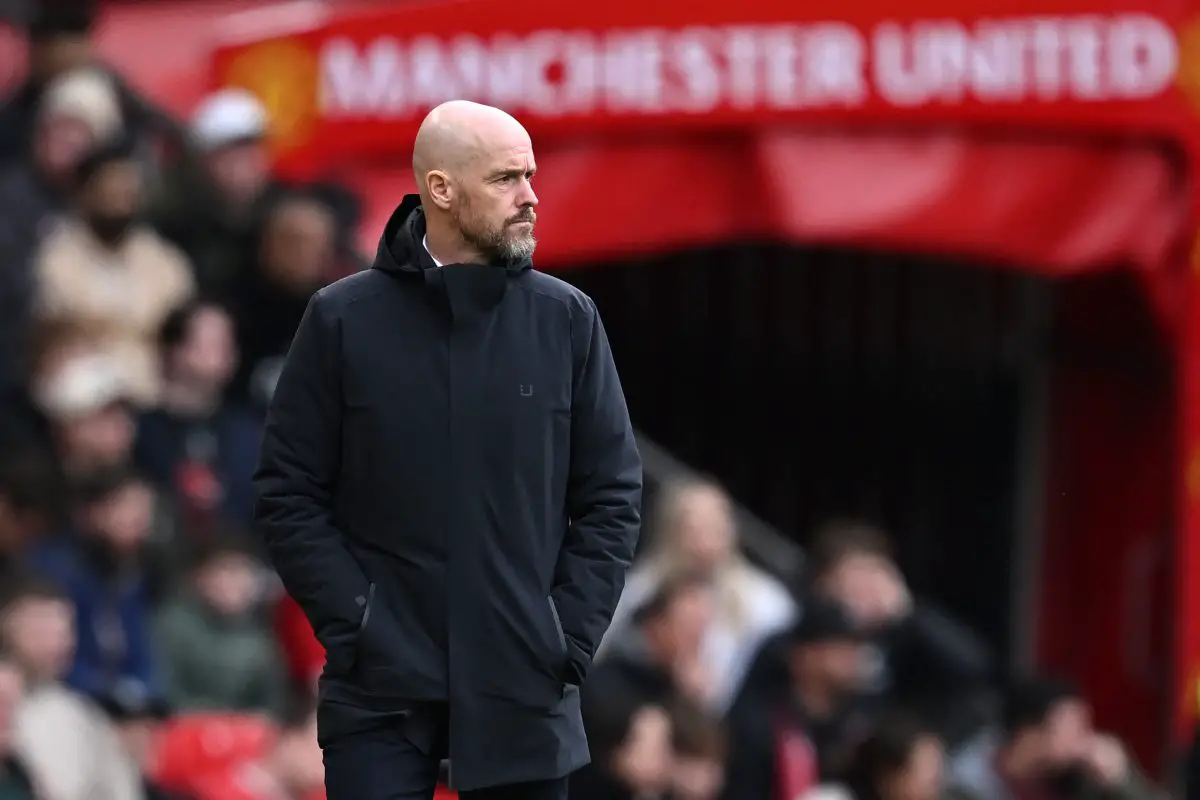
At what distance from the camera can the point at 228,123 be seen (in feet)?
31.3

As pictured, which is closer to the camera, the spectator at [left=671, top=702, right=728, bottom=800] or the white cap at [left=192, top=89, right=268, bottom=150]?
the spectator at [left=671, top=702, right=728, bottom=800]

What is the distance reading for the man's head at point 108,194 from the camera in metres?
8.55

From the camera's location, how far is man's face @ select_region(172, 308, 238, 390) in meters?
8.27

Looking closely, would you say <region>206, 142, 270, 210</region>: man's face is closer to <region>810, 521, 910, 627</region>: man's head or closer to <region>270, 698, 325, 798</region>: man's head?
<region>810, 521, 910, 627</region>: man's head

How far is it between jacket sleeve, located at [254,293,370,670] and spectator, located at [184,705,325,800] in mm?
3133

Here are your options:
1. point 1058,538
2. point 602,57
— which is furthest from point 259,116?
point 1058,538

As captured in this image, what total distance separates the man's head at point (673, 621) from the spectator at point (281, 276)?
1.43 m

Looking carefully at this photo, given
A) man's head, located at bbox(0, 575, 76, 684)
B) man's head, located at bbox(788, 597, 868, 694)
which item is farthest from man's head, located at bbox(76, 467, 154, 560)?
man's head, located at bbox(788, 597, 868, 694)

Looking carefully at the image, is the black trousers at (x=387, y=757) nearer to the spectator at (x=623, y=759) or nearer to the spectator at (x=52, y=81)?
the spectator at (x=623, y=759)

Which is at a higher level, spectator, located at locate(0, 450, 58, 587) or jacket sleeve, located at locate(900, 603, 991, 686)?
spectator, located at locate(0, 450, 58, 587)

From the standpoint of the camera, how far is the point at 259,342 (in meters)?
8.62

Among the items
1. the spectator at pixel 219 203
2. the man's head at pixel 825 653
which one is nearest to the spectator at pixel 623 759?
the man's head at pixel 825 653

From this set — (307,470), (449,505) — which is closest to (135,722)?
(307,470)

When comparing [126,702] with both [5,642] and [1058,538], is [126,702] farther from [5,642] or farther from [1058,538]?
[1058,538]
